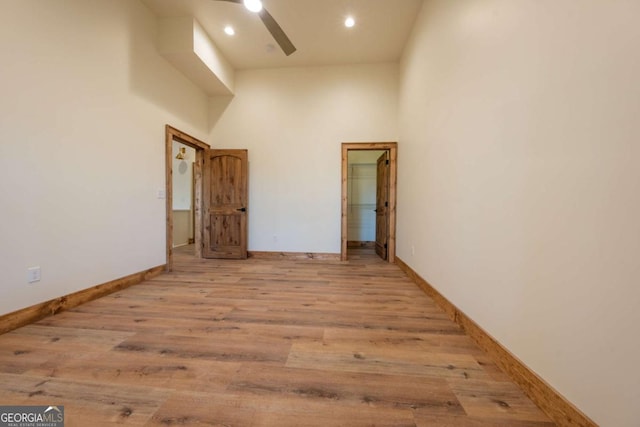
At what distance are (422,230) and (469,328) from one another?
4.15 feet

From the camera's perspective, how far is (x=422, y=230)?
2801 millimetres

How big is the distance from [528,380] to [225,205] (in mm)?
4343

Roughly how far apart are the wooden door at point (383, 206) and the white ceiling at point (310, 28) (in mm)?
1764

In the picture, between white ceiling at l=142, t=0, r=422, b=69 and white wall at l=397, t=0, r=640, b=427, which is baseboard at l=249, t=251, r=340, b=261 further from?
white ceiling at l=142, t=0, r=422, b=69

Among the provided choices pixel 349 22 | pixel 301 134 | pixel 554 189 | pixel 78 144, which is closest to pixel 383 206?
pixel 301 134

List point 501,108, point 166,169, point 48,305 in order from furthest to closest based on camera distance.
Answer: point 166,169
point 48,305
point 501,108

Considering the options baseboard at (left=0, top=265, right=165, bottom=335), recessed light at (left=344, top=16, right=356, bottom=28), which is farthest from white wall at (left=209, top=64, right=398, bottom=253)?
baseboard at (left=0, top=265, right=165, bottom=335)

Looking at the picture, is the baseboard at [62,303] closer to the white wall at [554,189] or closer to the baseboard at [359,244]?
the white wall at [554,189]

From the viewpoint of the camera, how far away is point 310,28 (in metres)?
3.36

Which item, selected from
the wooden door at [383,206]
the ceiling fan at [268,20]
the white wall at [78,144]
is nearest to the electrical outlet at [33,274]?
the white wall at [78,144]

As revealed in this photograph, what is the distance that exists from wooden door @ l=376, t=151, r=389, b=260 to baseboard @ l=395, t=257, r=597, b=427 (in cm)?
246

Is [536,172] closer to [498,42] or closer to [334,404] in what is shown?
[498,42]

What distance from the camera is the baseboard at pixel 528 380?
97 centimetres

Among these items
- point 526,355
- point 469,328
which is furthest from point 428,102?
point 526,355
